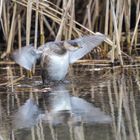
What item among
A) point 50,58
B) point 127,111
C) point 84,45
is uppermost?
point 84,45

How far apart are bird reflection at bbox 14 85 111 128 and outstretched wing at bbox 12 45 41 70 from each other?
0.63m

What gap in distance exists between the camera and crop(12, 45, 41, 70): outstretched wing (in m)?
6.43

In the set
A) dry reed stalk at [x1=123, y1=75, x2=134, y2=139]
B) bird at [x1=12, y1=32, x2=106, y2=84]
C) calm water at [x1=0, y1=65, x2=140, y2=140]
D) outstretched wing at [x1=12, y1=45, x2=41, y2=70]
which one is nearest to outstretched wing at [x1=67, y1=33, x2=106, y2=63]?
bird at [x1=12, y1=32, x2=106, y2=84]

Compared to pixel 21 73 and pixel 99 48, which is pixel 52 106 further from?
pixel 99 48

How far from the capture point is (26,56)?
21.1ft

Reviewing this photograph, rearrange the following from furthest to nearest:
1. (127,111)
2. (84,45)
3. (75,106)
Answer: (84,45) → (75,106) → (127,111)

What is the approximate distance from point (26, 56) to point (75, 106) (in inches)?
48.4

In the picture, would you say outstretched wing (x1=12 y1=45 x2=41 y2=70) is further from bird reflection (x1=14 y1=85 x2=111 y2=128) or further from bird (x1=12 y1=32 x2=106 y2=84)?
bird reflection (x1=14 y1=85 x2=111 y2=128)

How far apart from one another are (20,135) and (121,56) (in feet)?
9.69

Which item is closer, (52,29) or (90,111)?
(90,111)

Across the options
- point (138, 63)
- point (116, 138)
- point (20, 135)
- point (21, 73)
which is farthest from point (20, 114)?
point (138, 63)

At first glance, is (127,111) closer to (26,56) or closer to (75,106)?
(75,106)

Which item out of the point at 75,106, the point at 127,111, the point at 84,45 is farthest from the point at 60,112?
the point at 84,45

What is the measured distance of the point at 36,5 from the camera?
7.16m
